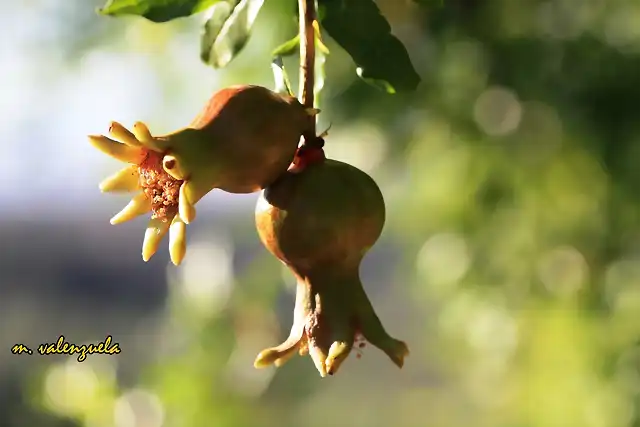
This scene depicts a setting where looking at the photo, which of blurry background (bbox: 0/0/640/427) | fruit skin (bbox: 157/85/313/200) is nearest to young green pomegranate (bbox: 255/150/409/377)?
fruit skin (bbox: 157/85/313/200)

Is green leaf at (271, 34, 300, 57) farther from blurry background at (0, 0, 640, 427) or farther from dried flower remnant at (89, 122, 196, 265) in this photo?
blurry background at (0, 0, 640, 427)

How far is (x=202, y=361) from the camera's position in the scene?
1285 millimetres

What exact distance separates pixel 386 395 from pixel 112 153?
1542mm

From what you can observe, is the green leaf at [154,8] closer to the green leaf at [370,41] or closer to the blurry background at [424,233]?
the green leaf at [370,41]

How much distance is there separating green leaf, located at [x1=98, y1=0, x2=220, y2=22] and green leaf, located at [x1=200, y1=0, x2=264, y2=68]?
0.06 ft

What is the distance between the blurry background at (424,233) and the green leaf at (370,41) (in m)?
0.36

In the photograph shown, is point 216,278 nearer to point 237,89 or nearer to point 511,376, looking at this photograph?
point 511,376

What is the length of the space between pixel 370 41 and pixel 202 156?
13 centimetres

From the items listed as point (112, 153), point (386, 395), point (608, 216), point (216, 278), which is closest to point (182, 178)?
point (112, 153)

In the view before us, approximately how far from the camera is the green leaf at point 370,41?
415 mm
